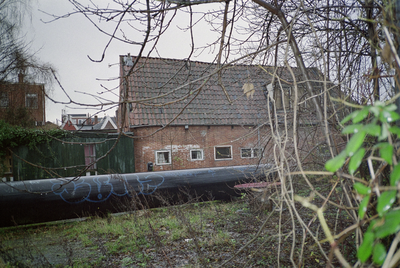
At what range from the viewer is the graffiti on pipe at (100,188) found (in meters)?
6.81

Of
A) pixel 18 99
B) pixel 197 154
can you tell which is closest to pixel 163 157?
pixel 197 154

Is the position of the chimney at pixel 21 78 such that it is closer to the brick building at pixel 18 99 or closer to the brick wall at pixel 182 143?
the brick building at pixel 18 99

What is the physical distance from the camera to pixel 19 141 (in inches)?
345

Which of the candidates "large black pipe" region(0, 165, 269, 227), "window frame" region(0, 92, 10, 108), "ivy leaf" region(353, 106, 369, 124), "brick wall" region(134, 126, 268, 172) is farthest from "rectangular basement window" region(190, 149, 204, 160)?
"ivy leaf" region(353, 106, 369, 124)

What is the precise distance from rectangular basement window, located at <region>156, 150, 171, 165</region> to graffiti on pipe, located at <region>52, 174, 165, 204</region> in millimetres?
4009

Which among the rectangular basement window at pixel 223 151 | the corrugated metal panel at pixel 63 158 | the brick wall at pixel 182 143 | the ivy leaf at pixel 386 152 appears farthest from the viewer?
the rectangular basement window at pixel 223 151

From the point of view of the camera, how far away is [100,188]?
7.09m

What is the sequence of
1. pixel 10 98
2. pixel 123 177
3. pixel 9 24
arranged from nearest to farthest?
pixel 123 177
pixel 9 24
pixel 10 98

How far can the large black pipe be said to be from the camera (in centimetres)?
646

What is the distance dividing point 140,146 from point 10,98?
30.3ft

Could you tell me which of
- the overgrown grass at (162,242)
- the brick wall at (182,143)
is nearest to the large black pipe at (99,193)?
the overgrown grass at (162,242)

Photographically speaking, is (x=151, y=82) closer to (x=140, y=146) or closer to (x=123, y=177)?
(x=140, y=146)

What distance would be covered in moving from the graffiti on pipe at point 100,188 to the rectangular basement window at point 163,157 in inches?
158

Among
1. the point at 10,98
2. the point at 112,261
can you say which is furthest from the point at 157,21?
the point at 10,98
